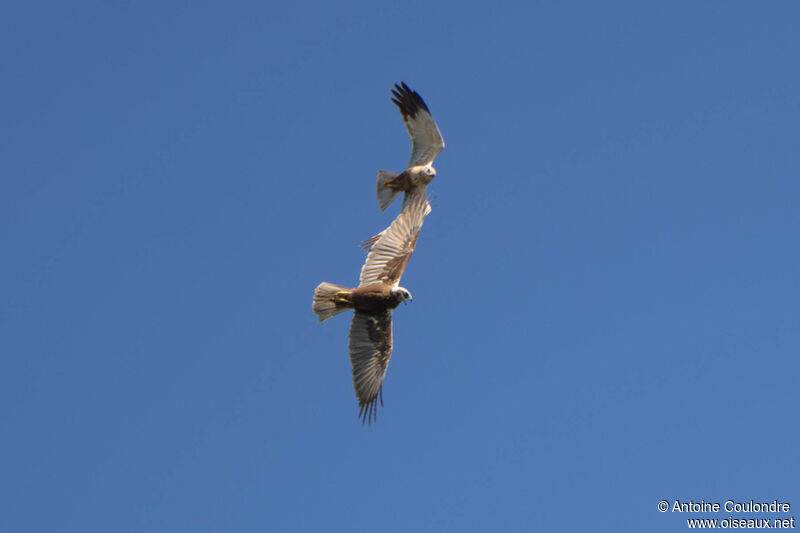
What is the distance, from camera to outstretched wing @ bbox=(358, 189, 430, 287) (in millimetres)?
22219

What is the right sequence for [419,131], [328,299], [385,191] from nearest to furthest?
[328,299] < [385,191] < [419,131]

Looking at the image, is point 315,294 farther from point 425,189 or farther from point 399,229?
point 425,189

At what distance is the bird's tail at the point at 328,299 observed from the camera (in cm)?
2175

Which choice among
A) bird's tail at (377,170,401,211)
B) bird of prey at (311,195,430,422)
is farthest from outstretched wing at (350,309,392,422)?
bird's tail at (377,170,401,211)

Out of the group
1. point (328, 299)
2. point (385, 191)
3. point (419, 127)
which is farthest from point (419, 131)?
point (328, 299)

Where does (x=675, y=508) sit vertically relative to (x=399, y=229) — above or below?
below

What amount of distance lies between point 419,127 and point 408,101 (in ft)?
1.67

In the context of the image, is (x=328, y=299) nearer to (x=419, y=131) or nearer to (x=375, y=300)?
(x=375, y=300)

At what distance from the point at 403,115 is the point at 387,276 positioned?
167 inches

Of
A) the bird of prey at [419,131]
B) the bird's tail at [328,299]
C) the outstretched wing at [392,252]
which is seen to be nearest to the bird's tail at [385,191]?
the bird of prey at [419,131]

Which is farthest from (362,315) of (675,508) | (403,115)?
(675,508)

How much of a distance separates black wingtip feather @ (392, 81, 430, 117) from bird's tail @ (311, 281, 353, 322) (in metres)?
4.75

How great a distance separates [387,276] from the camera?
72.9 ft

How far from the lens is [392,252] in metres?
22.4
